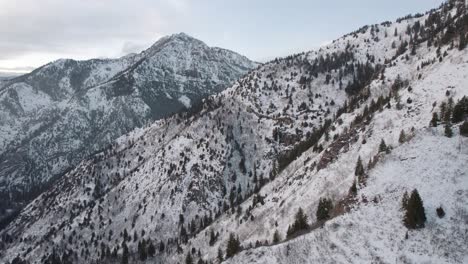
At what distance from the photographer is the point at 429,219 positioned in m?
61.8

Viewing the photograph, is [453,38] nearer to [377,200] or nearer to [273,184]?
[273,184]

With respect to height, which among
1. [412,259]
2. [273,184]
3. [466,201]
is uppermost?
[466,201]

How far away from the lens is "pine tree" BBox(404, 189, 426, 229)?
61.2 m

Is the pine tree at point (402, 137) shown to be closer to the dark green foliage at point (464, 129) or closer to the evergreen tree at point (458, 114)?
the evergreen tree at point (458, 114)

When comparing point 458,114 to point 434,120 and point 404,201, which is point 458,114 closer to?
point 434,120

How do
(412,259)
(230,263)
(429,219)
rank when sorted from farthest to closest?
(230,263) → (429,219) → (412,259)

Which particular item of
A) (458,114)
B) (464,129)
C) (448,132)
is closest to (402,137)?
(448,132)

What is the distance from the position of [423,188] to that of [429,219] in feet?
27.0

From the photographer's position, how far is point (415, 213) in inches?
2425

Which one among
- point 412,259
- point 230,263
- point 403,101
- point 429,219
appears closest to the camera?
point 412,259

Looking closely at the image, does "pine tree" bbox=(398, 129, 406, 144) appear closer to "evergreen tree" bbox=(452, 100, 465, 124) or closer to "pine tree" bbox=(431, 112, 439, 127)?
"pine tree" bbox=(431, 112, 439, 127)

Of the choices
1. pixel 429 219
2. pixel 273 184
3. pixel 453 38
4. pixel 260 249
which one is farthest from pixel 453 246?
pixel 453 38

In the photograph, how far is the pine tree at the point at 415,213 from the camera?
201 ft

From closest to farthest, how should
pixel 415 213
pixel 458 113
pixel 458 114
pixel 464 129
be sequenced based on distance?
1. pixel 415 213
2. pixel 464 129
3. pixel 458 114
4. pixel 458 113
